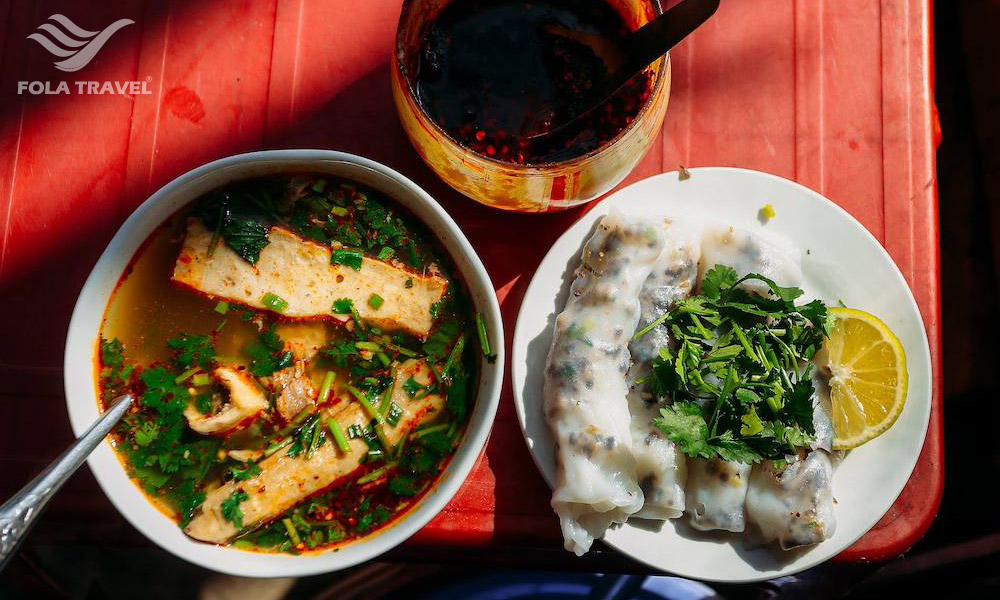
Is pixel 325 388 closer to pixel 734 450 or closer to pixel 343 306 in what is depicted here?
pixel 343 306

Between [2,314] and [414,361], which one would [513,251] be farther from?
[2,314]

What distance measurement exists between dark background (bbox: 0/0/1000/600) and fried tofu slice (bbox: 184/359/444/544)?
27.1 inches

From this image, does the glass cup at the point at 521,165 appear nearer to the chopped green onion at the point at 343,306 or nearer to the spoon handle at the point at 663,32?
the spoon handle at the point at 663,32

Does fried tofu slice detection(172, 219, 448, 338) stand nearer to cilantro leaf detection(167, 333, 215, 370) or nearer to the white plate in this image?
cilantro leaf detection(167, 333, 215, 370)

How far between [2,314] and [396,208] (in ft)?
2.67

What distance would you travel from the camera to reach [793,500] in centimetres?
140

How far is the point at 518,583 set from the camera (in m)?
1.91

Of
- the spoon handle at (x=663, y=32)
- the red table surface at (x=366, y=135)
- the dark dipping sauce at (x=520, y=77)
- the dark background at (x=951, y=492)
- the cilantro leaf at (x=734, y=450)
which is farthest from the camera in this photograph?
the dark background at (x=951, y=492)

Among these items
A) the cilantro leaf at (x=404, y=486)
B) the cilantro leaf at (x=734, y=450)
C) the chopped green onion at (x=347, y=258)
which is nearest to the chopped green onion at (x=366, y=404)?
the cilantro leaf at (x=404, y=486)

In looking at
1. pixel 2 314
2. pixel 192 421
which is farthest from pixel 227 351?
pixel 2 314

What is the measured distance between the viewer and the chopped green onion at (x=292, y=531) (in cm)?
133

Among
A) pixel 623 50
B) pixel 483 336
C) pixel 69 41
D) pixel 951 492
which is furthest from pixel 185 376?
pixel 951 492

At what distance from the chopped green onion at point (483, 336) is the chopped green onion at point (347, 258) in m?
0.23

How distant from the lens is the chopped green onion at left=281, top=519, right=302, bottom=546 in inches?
52.2
